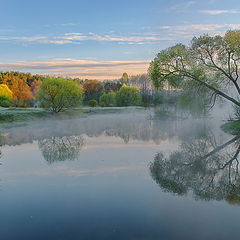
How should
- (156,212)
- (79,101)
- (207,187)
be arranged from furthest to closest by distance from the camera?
(79,101), (207,187), (156,212)

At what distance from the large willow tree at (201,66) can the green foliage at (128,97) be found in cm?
5709

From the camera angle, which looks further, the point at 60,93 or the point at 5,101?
the point at 5,101

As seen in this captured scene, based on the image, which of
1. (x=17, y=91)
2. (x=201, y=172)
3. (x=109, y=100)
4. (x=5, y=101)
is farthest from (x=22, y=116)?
(x=17, y=91)

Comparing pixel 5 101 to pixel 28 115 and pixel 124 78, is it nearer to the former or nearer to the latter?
pixel 28 115

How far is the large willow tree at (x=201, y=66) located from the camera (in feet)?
98.4

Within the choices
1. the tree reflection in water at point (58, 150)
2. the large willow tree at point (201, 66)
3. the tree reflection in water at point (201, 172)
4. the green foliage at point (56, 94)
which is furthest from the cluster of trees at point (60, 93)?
the tree reflection in water at point (201, 172)

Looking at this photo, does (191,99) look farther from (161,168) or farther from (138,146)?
(161,168)

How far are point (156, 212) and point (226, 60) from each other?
84.2ft

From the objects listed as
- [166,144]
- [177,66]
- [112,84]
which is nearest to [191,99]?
[177,66]

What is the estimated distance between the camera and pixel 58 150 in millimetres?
19469

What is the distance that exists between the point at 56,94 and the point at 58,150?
117 ft

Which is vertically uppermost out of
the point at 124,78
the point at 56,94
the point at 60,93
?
the point at 124,78

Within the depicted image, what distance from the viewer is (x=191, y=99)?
3316 centimetres

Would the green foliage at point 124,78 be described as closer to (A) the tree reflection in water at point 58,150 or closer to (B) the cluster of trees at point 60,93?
(B) the cluster of trees at point 60,93
